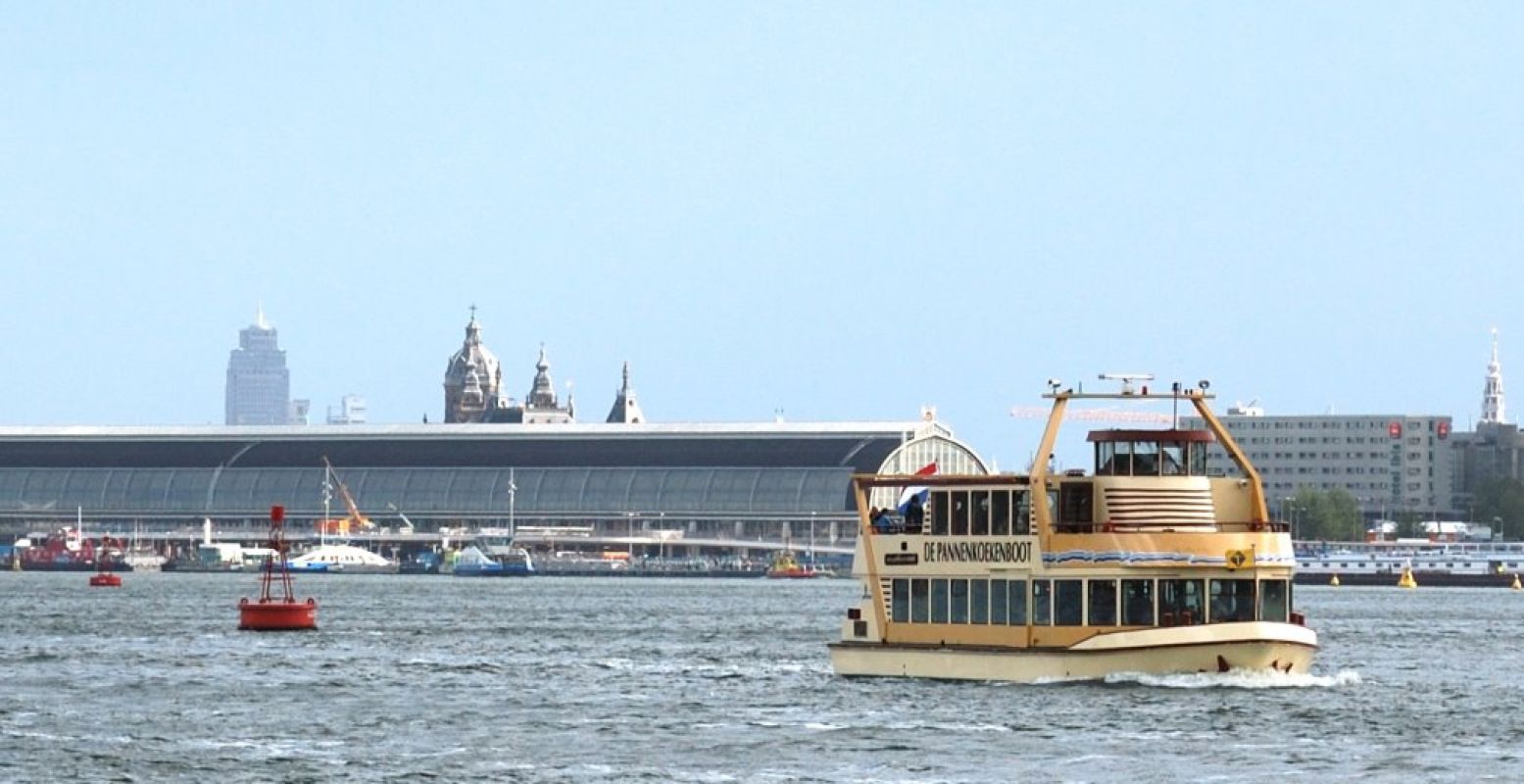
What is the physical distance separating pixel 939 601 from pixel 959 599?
63 centimetres

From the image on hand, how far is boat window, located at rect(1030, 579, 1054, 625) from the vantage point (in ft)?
216

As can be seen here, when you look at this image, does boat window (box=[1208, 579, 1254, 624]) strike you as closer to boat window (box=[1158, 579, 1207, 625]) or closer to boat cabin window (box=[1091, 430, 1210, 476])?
boat window (box=[1158, 579, 1207, 625])

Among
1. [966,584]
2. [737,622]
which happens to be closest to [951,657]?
[966,584]

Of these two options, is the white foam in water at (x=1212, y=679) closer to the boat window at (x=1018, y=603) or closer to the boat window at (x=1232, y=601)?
the boat window at (x=1232, y=601)

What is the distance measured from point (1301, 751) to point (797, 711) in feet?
37.8

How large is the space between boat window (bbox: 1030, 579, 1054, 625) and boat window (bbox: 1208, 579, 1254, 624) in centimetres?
312

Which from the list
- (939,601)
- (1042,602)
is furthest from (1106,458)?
(939,601)

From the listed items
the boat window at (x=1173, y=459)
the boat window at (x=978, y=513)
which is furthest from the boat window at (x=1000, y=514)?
the boat window at (x=1173, y=459)

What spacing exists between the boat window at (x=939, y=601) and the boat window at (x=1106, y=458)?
4.27 meters

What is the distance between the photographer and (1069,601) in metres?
65.5

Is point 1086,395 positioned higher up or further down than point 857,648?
higher up

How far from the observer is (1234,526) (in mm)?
67000

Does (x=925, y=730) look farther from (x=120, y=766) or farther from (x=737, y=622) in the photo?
(x=737, y=622)

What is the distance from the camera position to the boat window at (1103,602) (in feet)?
213
